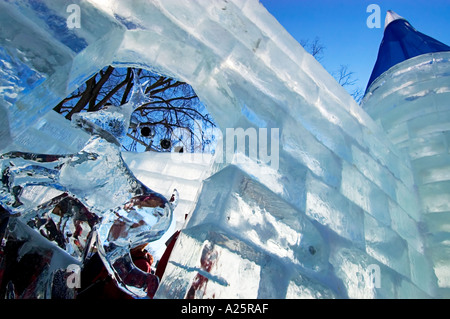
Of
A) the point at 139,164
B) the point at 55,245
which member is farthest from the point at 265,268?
the point at 139,164

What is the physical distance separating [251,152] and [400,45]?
2.26 metres

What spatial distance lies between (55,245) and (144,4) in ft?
2.78

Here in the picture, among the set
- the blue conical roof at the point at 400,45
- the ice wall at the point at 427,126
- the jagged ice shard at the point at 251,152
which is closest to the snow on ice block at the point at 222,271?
the jagged ice shard at the point at 251,152

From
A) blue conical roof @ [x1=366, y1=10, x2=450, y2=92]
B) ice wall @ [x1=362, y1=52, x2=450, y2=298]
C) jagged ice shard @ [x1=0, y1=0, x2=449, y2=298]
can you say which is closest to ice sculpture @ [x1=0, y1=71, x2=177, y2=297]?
jagged ice shard @ [x1=0, y1=0, x2=449, y2=298]

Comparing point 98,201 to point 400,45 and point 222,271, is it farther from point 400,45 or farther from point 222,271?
point 400,45

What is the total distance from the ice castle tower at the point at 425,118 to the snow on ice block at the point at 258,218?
87cm

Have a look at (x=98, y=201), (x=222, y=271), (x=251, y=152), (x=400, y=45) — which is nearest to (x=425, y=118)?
(x=400, y=45)

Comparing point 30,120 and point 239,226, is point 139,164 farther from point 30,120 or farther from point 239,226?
point 239,226

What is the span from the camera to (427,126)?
1.72 meters

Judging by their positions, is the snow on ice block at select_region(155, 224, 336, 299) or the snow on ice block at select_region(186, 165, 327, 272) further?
the snow on ice block at select_region(186, 165, 327, 272)

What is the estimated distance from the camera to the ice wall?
1450 millimetres

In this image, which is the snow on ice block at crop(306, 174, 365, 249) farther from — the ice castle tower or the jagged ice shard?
the ice castle tower
